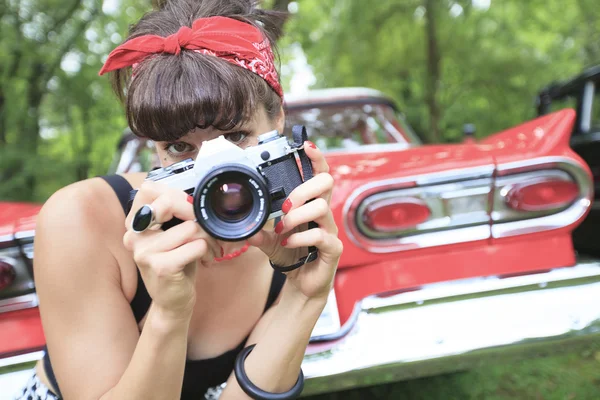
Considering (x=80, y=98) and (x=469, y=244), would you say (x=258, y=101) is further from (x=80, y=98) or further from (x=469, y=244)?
(x=80, y=98)

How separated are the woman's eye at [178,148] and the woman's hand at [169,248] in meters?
0.22

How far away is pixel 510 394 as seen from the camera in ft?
6.83

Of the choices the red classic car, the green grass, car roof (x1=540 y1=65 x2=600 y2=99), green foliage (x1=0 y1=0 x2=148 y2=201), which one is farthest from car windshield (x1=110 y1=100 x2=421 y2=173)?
green foliage (x1=0 y1=0 x2=148 y2=201)

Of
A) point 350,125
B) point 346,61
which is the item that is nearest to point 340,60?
point 346,61

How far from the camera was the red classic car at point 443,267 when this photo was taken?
140 centimetres

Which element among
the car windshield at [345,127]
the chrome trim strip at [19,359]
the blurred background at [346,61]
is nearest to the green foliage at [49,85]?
the blurred background at [346,61]

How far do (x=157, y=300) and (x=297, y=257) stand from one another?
40cm

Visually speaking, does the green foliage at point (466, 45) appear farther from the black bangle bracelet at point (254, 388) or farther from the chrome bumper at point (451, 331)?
the black bangle bracelet at point (254, 388)

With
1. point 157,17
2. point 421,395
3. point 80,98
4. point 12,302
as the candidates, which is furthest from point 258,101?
point 80,98

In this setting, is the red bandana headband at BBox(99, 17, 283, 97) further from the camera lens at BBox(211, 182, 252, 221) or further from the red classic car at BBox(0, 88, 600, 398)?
the red classic car at BBox(0, 88, 600, 398)

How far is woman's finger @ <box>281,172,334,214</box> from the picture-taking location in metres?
1.08

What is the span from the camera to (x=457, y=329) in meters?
→ 1.43

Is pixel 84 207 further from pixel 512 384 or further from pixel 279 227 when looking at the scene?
pixel 512 384

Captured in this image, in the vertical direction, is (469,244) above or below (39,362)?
below
